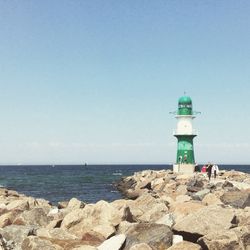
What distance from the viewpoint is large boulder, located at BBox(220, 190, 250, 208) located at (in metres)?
16.1

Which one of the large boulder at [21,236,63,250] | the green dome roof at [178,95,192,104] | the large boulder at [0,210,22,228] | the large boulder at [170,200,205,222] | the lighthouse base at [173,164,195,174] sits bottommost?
the large boulder at [21,236,63,250]

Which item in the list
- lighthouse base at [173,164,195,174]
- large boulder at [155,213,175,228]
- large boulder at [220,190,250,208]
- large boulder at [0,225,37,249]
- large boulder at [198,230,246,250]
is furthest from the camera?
lighthouse base at [173,164,195,174]

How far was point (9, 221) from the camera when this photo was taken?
12648 mm

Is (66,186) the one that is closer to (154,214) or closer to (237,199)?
(237,199)

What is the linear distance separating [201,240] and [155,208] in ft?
10.1

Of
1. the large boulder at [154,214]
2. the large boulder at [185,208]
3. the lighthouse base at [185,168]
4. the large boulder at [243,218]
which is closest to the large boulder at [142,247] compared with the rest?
the large boulder at [243,218]

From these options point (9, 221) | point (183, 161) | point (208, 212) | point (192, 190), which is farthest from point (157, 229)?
point (183, 161)

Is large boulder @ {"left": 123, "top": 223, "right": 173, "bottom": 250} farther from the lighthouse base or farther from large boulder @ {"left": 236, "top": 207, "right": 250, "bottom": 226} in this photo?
the lighthouse base

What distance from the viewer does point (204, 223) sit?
10.6 metres

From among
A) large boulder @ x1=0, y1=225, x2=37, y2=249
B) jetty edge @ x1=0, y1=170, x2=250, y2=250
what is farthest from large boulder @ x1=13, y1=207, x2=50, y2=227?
large boulder @ x1=0, y1=225, x2=37, y2=249

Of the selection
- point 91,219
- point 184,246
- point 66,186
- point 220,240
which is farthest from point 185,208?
point 66,186

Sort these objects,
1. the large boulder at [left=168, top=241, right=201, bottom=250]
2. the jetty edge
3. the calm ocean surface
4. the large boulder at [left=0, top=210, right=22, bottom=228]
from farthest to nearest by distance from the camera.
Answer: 1. the calm ocean surface
2. the large boulder at [left=0, top=210, right=22, bottom=228]
3. the jetty edge
4. the large boulder at [left=168, top=241, right=201, bottom=250]

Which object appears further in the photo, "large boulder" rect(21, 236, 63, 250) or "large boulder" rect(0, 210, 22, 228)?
"large boulder" rect(0, 210, 22, 228)

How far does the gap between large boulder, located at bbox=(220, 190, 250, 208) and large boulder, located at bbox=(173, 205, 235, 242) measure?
5.23m
